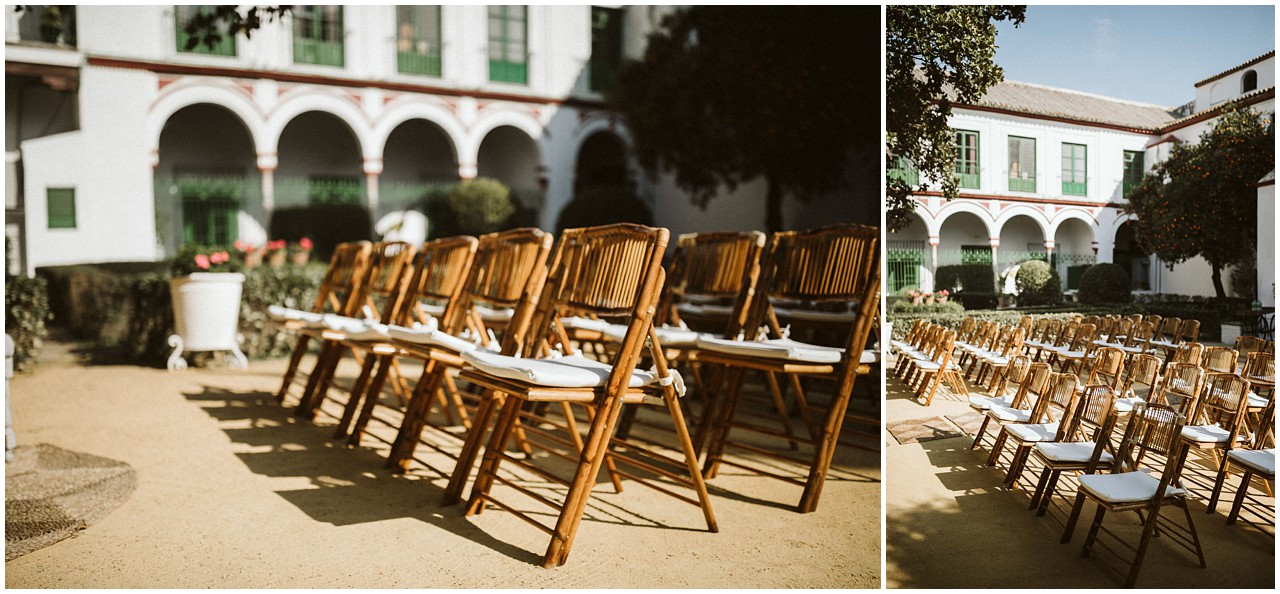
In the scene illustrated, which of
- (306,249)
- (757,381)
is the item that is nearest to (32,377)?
(306,249)

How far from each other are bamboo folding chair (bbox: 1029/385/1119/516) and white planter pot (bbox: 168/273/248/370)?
643cm

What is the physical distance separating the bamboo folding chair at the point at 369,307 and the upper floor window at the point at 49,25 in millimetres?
7524

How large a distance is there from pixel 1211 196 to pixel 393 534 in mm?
2517

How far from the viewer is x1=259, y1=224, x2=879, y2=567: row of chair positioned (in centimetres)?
249

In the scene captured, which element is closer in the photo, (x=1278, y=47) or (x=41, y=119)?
(x=1278, y=47)

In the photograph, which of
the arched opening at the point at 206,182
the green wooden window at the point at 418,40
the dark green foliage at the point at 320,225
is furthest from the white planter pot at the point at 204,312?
the green wooden window at the point at 418,40

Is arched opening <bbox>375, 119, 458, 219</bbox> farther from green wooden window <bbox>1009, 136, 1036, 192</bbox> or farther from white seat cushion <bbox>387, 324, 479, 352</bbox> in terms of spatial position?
green wooden window <bbox>1009, 136, 1036, 192</bbox>

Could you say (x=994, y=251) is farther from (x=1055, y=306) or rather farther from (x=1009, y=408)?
(x=1009, y=408)

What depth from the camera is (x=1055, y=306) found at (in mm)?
2180

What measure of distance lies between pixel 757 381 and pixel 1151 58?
4153 mm

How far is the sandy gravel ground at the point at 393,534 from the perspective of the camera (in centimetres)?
238

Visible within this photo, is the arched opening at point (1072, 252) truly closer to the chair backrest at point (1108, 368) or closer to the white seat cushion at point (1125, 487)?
the chair backrest at point (1108, 368)

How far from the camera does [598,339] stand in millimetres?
4207

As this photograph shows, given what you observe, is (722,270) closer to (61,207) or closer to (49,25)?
(61,207)
